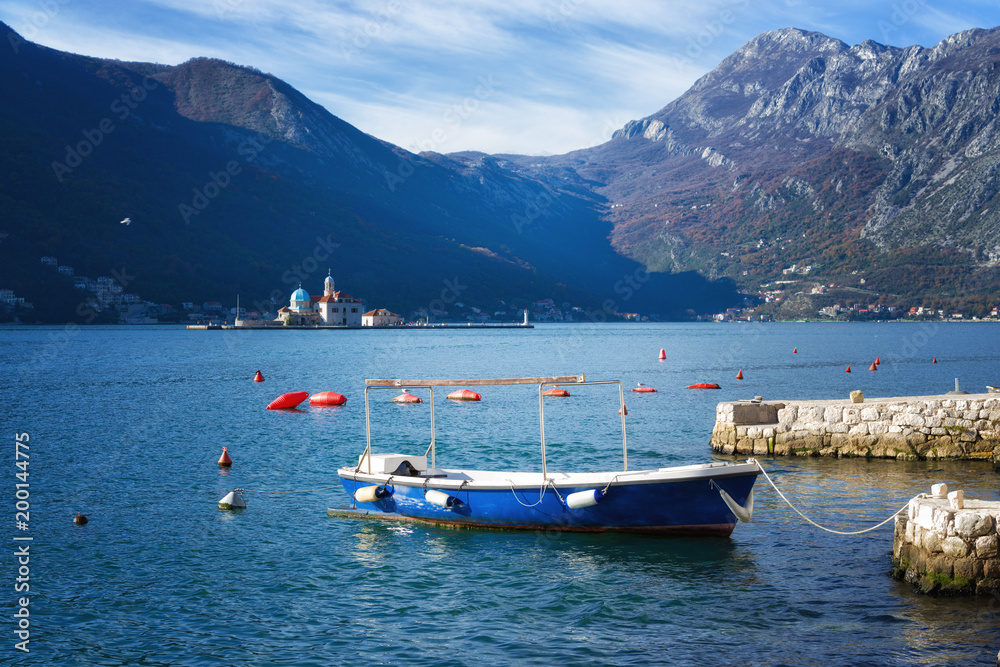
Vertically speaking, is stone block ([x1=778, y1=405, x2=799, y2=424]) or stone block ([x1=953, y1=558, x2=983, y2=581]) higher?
stone block ([x1=778, y1=405, x2=799, y2=424])

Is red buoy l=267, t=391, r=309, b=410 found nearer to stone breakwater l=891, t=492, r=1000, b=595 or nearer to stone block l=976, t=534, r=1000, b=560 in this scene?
stone breakwater l=891, t=492, r=1000, b=595

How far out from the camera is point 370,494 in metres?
16.3

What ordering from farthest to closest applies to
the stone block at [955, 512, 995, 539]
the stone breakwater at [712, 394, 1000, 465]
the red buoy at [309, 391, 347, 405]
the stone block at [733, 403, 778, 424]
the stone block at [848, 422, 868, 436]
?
the red buoy at [309, 391, 347, 405] → the stone block at [733, 403, 778, 424] → the stone block at [848, 422, 868, 436] → the stone breakwater at [712, 394, 1000, 465] → the stone block at [955, 512, 995, 539]

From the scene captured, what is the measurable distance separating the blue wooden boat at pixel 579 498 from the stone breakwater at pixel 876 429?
8.48m

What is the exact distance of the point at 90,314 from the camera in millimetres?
180500

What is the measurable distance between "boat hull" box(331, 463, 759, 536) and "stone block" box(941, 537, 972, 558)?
347cm

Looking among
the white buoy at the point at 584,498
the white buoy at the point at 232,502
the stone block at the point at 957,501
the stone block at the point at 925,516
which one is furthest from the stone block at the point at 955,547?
the white buoy at the point at 232,502

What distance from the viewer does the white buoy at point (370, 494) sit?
53.4ft

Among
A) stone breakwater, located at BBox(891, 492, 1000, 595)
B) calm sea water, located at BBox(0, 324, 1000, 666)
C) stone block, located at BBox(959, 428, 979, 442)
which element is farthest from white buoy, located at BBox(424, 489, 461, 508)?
stone block, located at BBox(959, 428, 979, 442)

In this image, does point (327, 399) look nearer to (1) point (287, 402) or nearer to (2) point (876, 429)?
(1) point (287, 402)

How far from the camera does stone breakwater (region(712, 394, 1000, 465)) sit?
20.7 meters

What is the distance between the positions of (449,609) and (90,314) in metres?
196

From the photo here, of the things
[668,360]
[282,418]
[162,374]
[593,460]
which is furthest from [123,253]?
[593,460]

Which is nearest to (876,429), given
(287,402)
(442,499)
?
(442,499)
